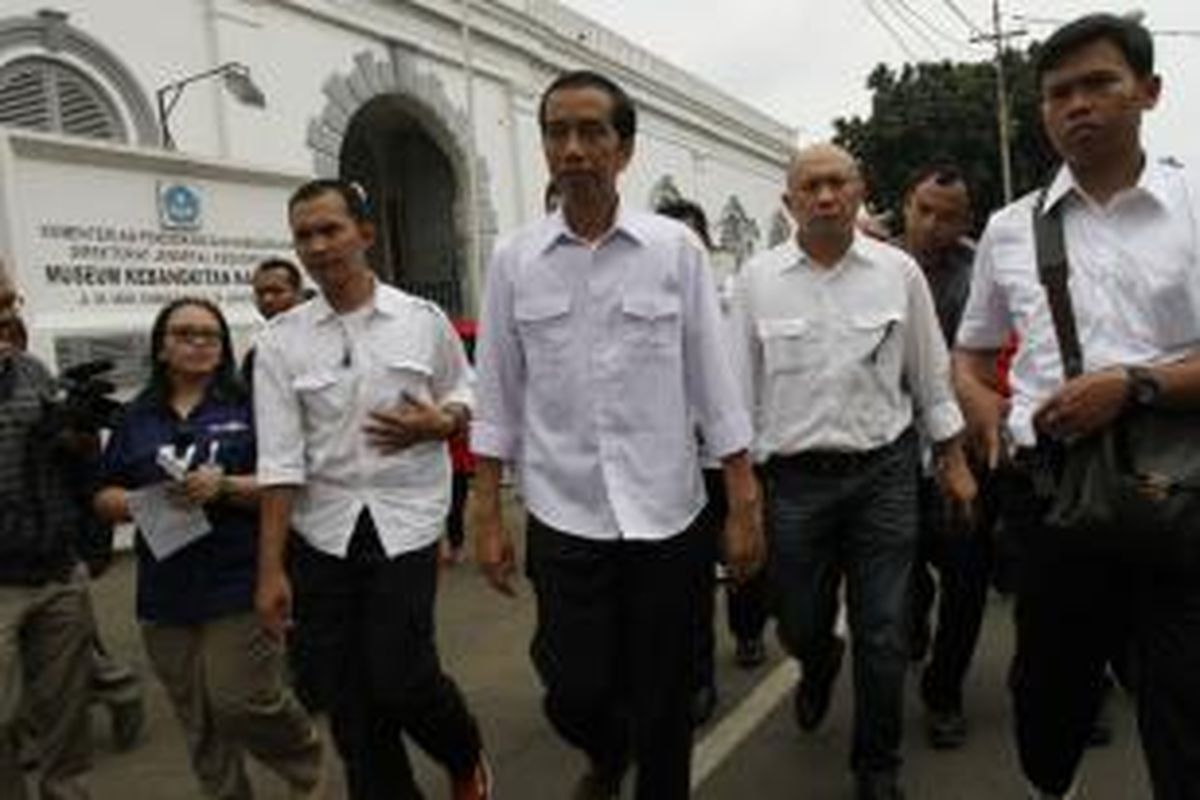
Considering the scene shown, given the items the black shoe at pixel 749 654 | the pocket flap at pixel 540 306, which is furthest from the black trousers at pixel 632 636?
the black shoe at pixel 749 654

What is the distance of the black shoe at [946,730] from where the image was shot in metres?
5.94

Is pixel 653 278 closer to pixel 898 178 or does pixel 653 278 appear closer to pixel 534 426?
pixel 534 426

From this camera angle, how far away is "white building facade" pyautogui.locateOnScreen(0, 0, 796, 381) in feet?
40.4

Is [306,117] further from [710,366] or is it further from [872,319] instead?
[710,366]

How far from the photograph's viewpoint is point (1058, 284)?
386cm

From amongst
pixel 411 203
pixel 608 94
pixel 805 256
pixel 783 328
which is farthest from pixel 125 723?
pixel 411 203

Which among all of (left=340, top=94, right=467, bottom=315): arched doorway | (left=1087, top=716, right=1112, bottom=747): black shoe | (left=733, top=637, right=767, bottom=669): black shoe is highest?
(left=340, top=94, right=467, bottom=315): arched doorway

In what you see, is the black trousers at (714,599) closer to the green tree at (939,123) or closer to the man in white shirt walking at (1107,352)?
the man in white shirt walking at (1107,352)

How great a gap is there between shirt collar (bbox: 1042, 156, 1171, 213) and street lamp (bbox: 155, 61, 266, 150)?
1273 cm

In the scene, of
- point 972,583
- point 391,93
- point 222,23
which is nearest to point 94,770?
point 972,583

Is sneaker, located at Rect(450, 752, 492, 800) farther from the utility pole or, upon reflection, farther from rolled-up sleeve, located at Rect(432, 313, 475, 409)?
the utility pole

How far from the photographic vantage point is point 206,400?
214 inches

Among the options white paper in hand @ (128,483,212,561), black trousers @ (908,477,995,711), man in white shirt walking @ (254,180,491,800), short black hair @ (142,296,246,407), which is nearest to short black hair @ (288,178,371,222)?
man in white shirt walking @ (254,180,491,800)

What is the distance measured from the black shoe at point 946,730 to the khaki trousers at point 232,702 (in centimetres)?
209
